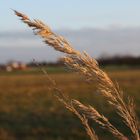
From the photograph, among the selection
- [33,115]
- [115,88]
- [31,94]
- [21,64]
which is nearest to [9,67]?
[21,64]

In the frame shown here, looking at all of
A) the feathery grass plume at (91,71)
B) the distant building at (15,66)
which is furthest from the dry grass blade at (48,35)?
the distant building at (15,66)

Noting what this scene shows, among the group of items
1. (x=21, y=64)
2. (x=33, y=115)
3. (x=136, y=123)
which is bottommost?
(x=21, y=64)

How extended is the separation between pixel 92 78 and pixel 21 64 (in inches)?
4420

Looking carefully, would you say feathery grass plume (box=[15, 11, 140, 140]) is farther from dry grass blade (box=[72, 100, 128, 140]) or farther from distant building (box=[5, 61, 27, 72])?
distant building (box=[5, 61, 27, 72])

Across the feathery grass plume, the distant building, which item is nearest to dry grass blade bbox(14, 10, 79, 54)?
the feathery grass plume

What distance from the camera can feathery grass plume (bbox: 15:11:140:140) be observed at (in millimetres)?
2127

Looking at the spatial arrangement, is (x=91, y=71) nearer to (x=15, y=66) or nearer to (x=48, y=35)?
(x=48, y=35)

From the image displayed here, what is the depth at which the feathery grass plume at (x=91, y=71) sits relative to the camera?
2127mm

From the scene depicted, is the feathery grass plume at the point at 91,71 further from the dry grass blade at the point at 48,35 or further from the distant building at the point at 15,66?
the distant building at the point at 15,66

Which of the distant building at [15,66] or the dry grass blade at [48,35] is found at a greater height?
the dry grass blade at [48,35]

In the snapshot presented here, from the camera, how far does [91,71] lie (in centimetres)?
213

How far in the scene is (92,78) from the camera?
2.12 meters

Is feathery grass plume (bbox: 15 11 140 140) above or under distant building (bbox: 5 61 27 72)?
above

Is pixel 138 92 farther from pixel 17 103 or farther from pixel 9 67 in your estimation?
pixel 9 67
